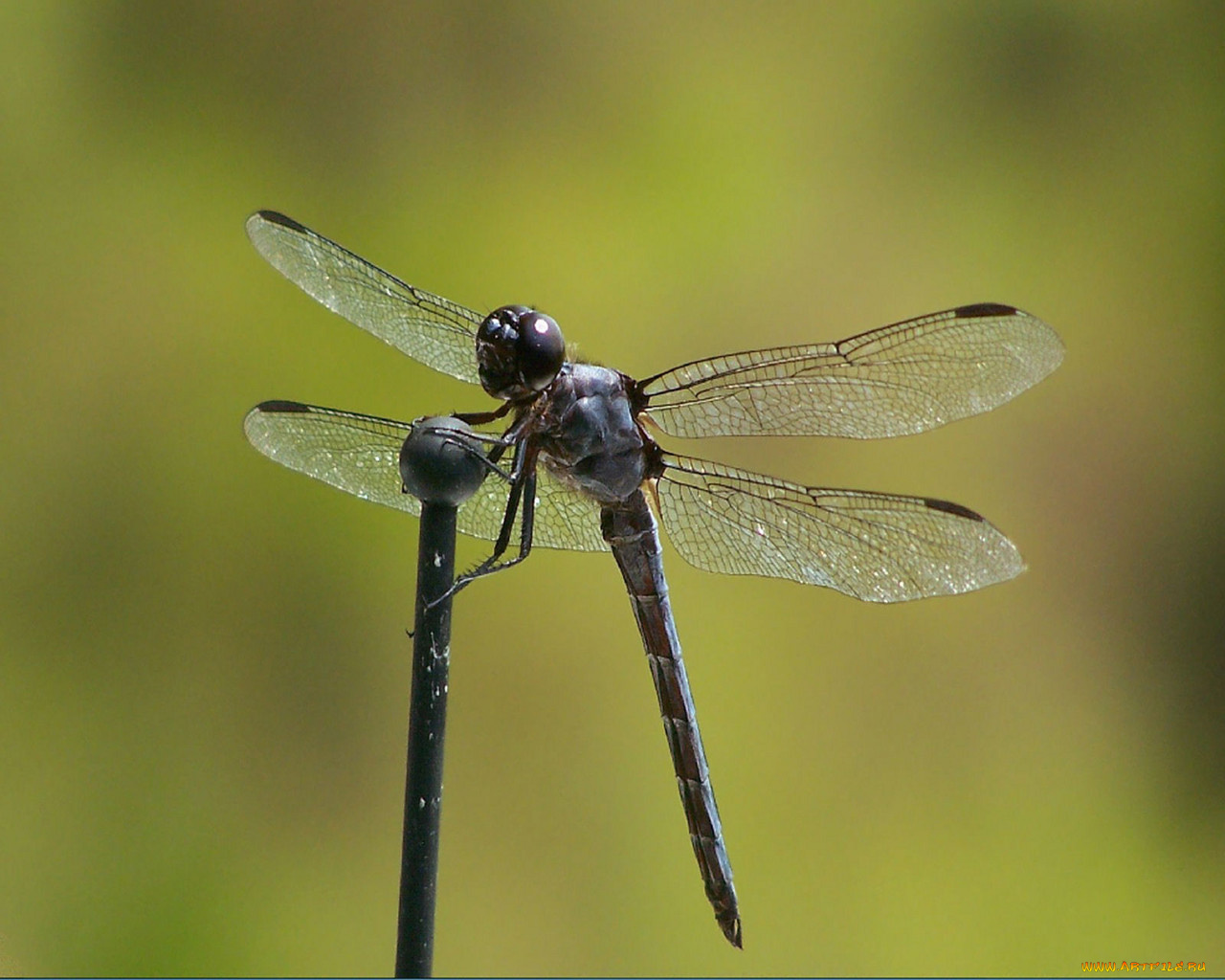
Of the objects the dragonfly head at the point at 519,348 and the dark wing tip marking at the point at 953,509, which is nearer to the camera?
the dragonfly head at the point at 519,348

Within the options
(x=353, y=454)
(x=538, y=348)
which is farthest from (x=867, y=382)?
(x=353, y=454)

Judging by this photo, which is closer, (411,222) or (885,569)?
(885,569)

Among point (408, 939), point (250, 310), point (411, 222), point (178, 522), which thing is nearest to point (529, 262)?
point (411, 222)

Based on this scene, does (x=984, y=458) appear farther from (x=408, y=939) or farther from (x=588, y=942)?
(x=408, y=939)

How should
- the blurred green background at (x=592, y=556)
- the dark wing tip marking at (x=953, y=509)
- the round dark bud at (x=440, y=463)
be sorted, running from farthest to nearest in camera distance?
the blurred green background at (x=592, y=556) → the dark wing tip marking at (x=953, y=509) → the round dark bud at (x=440, y=463)

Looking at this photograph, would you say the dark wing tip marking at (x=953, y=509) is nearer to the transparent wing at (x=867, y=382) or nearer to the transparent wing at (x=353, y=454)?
the transparent wing at (x=867, y=382)

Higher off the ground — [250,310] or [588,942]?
[250,310]

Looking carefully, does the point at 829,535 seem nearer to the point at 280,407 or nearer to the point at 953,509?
the point at 953,509

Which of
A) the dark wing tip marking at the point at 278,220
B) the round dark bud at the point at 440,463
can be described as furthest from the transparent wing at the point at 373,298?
the round dark bud at the point at 440,463
